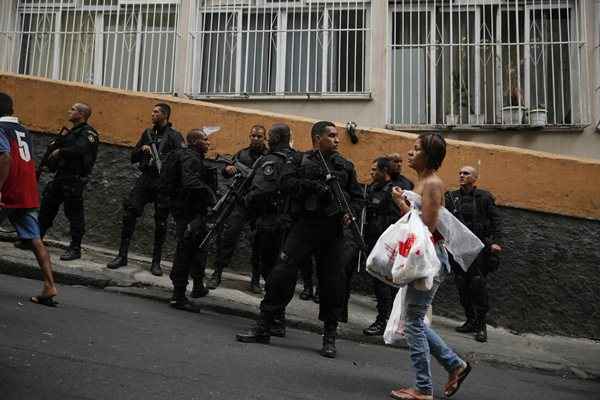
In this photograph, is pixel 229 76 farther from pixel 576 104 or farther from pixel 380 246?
pixel 380 246

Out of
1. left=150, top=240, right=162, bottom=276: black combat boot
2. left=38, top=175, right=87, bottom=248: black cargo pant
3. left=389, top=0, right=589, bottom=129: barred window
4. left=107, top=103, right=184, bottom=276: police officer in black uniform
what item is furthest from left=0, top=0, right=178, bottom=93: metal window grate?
left=150, top=240, right=162, bottom=276: black combat boot

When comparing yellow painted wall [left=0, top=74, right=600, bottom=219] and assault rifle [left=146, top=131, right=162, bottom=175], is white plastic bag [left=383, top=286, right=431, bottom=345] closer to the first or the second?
assault rifle [left=146, top=131, right=162, bottom=175]

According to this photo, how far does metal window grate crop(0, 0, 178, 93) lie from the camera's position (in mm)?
11195

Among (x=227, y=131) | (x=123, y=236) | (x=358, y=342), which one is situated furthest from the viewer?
(x=227, y=131)

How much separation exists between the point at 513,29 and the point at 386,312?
5859 millimetres

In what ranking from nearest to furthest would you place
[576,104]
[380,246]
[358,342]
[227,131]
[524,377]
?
1. [380,246]
2. [524,377]
3. [358,342]
4. [227,131]
5. [576,104]

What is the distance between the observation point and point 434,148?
14.6ft

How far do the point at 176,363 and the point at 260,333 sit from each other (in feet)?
3.51

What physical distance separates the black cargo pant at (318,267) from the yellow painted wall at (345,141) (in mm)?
3293

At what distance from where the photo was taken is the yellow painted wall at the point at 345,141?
8195mm

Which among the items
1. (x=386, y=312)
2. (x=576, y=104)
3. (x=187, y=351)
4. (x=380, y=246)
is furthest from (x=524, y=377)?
(x=576, y=104)

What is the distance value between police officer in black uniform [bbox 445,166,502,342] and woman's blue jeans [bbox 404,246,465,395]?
2.74m

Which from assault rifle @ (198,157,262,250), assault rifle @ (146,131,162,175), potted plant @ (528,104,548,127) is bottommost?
assault rifle @ (198,157,262,250)

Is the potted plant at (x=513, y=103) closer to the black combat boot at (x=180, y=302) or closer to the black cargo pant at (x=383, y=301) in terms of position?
the black cargo pant at (x=383, y=301)
